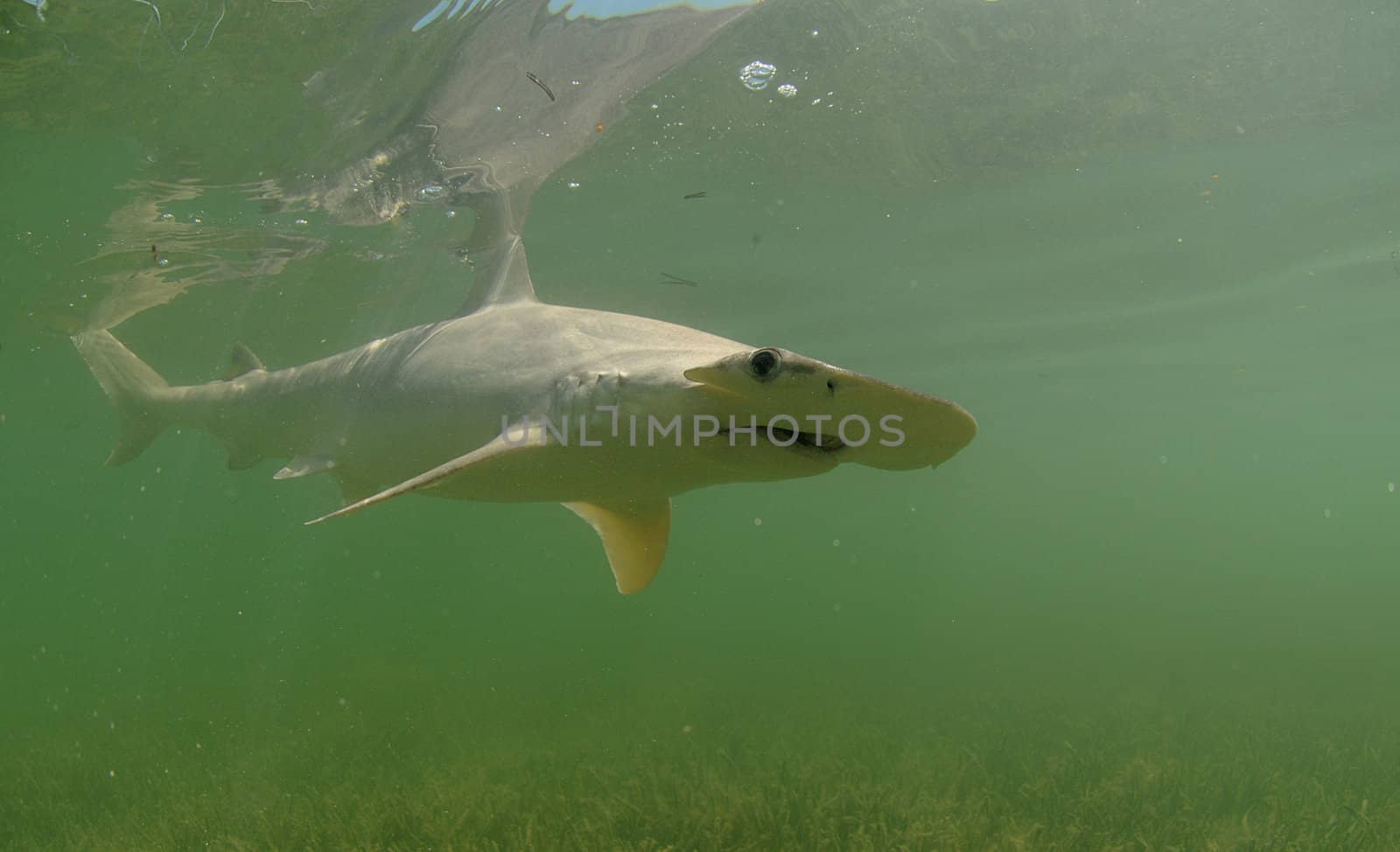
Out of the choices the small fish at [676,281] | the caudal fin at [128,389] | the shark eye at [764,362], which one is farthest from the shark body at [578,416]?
the small fish at [676,281]

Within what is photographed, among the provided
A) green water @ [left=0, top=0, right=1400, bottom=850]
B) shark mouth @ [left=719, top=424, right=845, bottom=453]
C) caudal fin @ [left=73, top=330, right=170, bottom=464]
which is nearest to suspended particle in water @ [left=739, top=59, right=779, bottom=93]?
green water @ [left=0, top=0, right=1400, bottom=850]

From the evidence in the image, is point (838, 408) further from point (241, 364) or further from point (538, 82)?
point (538, 82)

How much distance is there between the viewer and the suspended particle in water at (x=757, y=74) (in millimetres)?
9945

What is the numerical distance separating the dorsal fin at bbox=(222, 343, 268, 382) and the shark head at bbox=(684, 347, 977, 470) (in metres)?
5.66

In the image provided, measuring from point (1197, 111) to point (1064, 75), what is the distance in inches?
99.9

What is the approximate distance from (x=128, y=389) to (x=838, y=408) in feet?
26.2

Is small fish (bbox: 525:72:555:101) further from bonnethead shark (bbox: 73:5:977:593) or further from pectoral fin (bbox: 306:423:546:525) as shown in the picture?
pectoral fin (bbox: 306:423:546:525)

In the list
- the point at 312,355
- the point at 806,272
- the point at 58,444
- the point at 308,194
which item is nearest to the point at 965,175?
the point at 806,272

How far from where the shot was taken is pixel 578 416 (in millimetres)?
3781

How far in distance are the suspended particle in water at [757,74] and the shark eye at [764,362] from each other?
8.34 m

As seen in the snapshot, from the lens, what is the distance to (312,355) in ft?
86.4

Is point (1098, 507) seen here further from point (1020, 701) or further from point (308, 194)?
point (308, 194)

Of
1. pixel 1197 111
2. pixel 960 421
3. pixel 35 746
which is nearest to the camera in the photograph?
pixel 960 421

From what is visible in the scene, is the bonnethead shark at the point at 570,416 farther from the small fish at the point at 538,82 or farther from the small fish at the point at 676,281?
the small fish at the point at 676,281
